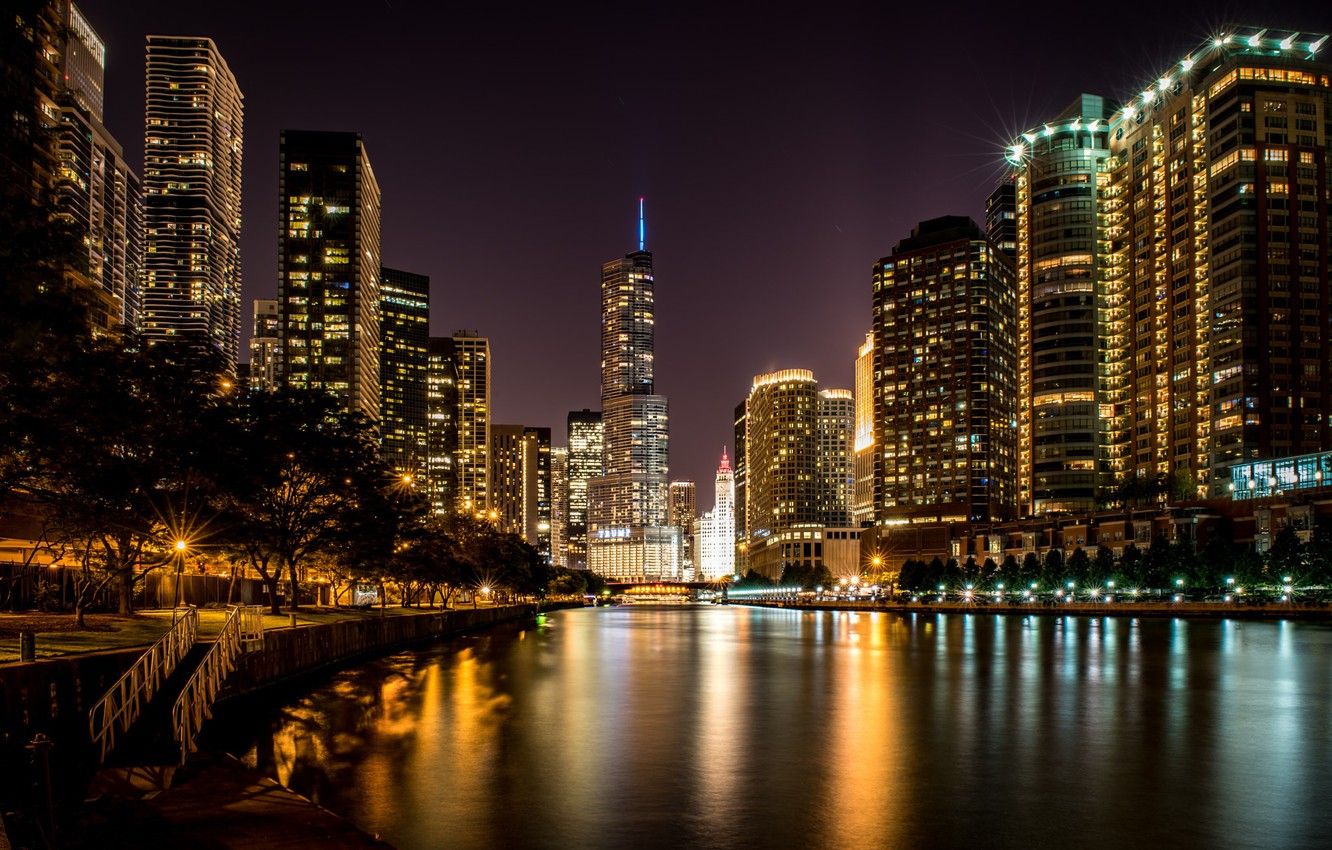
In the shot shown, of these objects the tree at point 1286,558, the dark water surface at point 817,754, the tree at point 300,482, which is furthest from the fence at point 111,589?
the tree at point 1286,558

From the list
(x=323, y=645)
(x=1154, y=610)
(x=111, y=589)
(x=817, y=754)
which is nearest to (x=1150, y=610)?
(x=1154, y=610)

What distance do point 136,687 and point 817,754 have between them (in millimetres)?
16073

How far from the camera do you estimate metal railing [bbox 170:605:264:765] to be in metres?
24.4

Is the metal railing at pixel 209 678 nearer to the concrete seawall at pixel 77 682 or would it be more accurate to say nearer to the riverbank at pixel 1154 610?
the concrete seawall at pixel 77 682

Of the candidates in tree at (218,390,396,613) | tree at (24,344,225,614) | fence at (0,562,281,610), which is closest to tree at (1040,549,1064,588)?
fence at (0,562,281,610)

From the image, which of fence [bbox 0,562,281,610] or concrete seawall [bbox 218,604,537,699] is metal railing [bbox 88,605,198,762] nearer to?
concrete seawall [bbox 218,604,537,699]

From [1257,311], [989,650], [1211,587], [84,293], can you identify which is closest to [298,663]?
[84,293]

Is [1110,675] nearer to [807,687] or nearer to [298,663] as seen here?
[807,687]

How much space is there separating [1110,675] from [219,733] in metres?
37.8

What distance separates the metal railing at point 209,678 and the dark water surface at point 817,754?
1594 millimetres

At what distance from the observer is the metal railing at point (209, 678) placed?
961 inches

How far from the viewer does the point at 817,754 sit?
28.7 m

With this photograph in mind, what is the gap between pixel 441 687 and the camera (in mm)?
45719

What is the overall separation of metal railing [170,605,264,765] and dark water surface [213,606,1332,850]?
1594 millimetres
